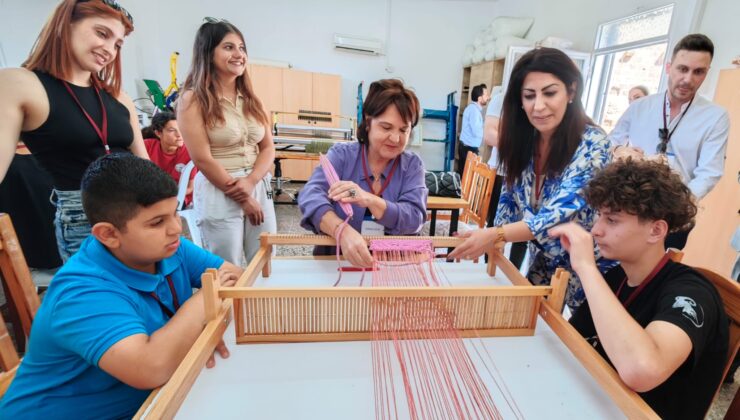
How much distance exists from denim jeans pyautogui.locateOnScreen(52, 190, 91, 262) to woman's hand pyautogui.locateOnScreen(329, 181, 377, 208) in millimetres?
839

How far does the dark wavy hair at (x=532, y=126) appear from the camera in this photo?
1.12 meters

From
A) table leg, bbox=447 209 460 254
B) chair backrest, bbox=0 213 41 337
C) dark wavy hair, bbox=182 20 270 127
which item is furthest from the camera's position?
table leg, bbox=447 209 460 254

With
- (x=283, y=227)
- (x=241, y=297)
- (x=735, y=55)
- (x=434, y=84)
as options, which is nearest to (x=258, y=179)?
(x=241, y=297)

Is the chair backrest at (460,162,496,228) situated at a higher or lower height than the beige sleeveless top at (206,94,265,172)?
lower

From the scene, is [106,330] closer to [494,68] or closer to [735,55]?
[735,55]

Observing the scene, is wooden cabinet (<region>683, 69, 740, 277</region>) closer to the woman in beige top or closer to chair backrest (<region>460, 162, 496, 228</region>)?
chair backrest (<region>460, 162, 496, 228</region>)

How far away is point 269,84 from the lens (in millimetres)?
5789

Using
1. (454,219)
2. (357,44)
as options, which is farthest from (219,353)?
(357,44)

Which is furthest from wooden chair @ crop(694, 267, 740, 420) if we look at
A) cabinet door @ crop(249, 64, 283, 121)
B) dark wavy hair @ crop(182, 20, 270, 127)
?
cabinet door @ crop(249, 64, 283, 121)

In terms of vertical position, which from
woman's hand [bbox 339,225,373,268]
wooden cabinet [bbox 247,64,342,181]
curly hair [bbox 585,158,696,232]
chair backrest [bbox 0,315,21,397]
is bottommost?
chair backrest [bbox 0,315,21,397]

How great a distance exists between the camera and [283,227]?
3.98 metres

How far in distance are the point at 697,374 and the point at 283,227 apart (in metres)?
3.65

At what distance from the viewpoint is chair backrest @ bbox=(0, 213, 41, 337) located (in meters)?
0.88

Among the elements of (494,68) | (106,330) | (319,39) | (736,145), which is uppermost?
(319,39)
